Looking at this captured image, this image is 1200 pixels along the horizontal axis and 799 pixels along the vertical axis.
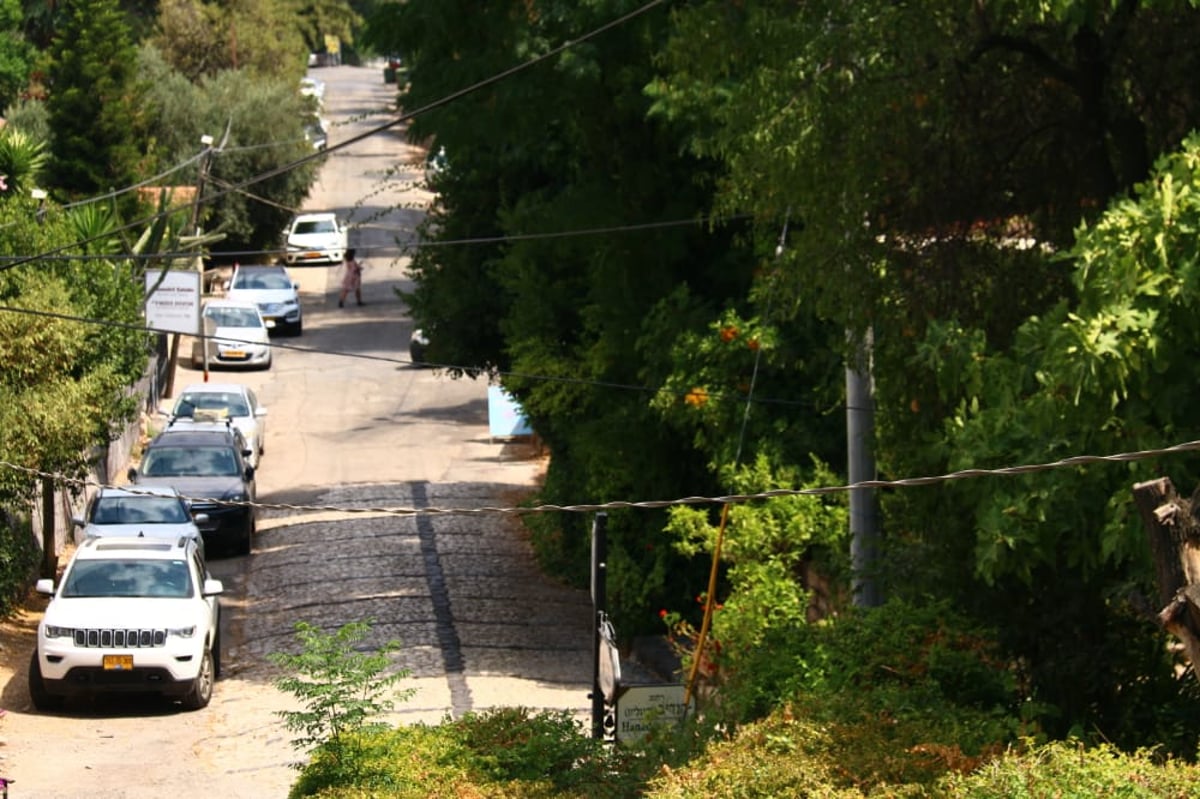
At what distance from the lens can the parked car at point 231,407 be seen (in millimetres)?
31609

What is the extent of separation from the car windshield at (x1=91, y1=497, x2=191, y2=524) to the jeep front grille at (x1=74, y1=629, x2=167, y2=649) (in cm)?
465

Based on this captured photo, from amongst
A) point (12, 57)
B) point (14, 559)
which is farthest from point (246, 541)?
point (12, 57)

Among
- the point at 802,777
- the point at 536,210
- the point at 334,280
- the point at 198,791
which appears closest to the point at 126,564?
the point at 198,791

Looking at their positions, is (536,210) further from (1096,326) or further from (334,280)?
(334,280)

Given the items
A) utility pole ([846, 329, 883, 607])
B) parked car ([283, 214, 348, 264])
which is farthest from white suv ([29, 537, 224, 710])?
parked car ([283, 214, 348, 264])

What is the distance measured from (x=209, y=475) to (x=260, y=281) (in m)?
20.3

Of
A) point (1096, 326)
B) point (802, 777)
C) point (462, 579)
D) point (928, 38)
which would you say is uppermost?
point (928, 38)

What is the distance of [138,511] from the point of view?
22.4 meters

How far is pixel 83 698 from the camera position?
18.4m

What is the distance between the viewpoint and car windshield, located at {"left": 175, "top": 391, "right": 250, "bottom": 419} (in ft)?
106

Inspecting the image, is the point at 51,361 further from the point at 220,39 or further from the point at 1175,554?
the point at 220,39

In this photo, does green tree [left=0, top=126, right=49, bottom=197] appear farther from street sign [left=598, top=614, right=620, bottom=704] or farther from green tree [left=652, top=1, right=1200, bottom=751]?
green tree [left=652, top=1, right=1200, bottom=751]

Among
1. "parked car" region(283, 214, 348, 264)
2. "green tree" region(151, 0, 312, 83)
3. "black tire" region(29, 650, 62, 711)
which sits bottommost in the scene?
"black tire" region(29, 650, 62, 711)

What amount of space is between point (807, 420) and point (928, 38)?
5886 mm
